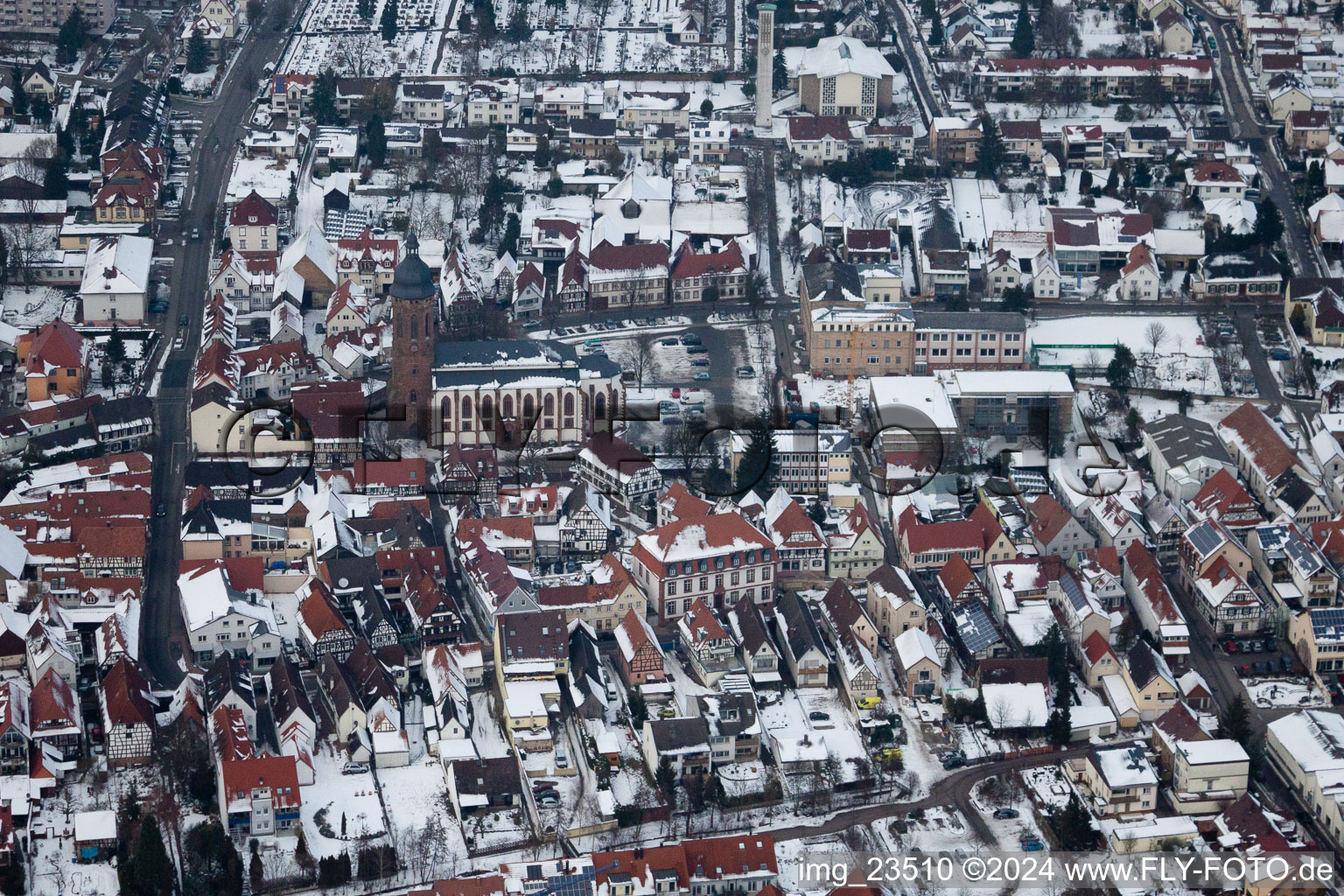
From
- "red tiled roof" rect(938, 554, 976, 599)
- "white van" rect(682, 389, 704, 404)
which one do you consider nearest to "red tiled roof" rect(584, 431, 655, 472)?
"white van" rect(682, 389, 704, 404)

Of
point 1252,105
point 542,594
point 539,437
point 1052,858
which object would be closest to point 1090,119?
point 1252,105

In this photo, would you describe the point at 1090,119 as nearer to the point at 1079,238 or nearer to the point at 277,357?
the point at 1079,238

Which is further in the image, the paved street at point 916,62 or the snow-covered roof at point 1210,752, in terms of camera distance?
the paved street at point 916,62

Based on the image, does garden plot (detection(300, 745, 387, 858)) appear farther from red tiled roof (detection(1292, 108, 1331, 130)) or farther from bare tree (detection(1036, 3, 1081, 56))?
bare tree (detection(1036, 3, 1081, 56))

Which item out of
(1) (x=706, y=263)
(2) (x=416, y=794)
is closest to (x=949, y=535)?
(2) (x=416, y=794)

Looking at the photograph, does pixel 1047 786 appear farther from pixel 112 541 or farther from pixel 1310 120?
pixel 1310 120

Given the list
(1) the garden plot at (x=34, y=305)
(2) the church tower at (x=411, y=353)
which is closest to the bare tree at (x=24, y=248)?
(1) the garden plot at (x=34, y=305)

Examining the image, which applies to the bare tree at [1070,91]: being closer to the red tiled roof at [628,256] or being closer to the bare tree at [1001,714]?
the red tiled roof at [628,256]
